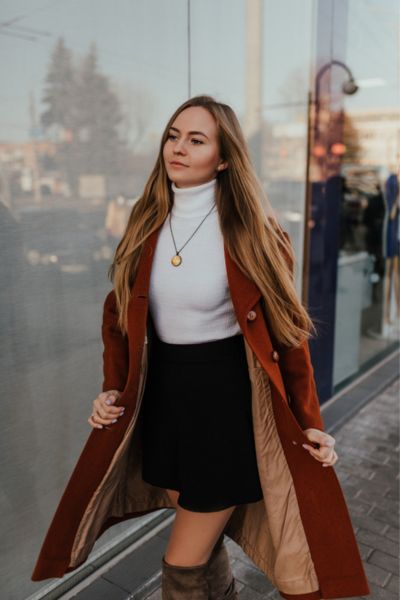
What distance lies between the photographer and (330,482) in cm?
211

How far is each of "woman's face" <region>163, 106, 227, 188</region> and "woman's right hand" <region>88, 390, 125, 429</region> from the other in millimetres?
805

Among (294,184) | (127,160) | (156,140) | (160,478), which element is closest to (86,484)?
(160,478)

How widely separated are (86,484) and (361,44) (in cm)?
456

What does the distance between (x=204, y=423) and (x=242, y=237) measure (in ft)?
2.17

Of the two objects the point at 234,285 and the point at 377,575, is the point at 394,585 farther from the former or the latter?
the point at 234,285

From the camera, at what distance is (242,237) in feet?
6.64

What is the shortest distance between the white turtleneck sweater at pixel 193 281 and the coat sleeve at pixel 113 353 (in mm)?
163

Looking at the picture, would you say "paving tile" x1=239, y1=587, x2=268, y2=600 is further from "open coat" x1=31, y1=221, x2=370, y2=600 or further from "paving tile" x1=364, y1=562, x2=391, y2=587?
"open coat" x1=31, y1=221, x2=370, y2=600

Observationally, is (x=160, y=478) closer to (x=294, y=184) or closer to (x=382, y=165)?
(x=294, y=184)

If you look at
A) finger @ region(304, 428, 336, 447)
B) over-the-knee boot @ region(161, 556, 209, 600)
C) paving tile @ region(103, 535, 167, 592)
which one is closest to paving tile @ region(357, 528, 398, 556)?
paving tile @ region(103, 535, 167, 592)

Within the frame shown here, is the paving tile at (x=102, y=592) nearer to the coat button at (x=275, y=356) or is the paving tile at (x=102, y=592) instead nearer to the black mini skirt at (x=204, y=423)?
the black mini skirt at (x=204, y=423)

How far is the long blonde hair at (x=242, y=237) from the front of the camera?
6.66 feet

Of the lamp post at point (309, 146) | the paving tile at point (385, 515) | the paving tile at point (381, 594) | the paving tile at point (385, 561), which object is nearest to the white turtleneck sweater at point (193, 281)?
the paving tile at point (381, 594)

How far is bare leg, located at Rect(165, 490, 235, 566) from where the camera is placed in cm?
215
